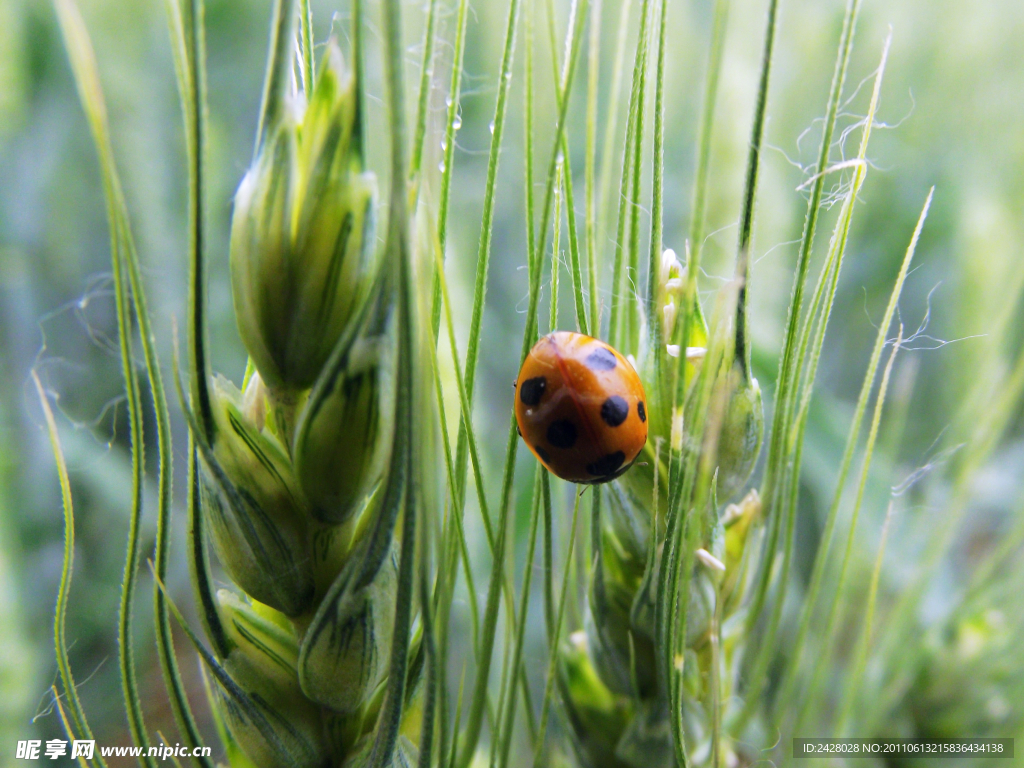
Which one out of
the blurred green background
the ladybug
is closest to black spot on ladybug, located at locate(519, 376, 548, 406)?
the ladybug

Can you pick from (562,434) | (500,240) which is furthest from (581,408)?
(500,240)

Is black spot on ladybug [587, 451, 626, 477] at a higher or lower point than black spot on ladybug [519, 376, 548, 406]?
lower

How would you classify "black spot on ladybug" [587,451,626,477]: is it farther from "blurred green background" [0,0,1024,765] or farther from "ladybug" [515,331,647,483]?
"blurred green background" [0,0,1024,765]

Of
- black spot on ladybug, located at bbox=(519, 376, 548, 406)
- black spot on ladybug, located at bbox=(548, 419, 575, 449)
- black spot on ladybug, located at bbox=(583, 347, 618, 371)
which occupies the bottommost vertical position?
black spot on ladybug, located at bbox=(548, 419, 575, 449)

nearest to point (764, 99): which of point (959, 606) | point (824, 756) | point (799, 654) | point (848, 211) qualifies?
point (848, 211)

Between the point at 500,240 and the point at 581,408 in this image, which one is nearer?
the point at 581,408

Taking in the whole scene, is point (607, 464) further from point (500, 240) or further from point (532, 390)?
point (500, 240)
